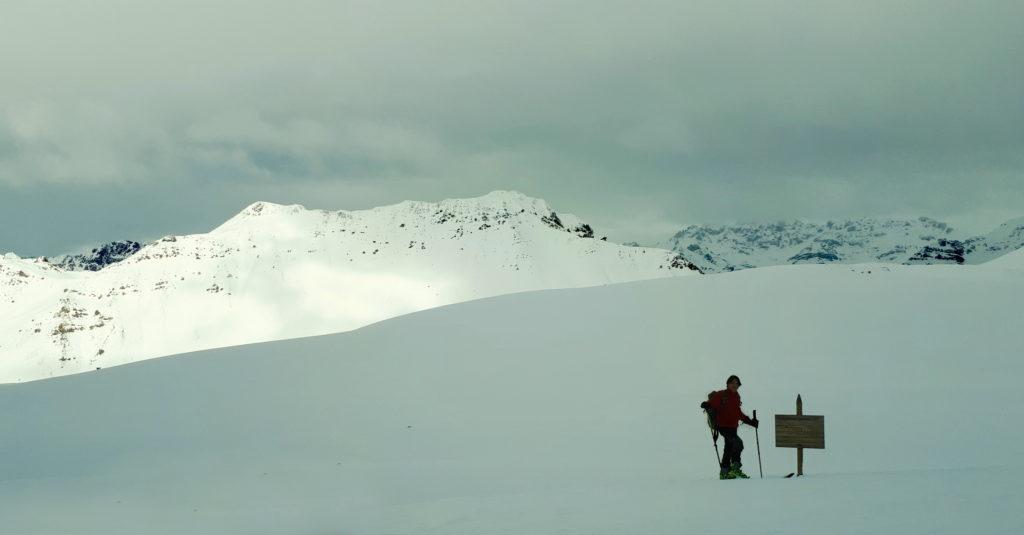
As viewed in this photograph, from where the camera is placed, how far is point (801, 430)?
1258 centimetres

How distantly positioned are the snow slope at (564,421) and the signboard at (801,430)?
70 cm

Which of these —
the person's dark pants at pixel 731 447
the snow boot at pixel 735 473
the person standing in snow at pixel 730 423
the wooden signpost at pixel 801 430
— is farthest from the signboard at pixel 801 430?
the snow boot at pixel 735 473

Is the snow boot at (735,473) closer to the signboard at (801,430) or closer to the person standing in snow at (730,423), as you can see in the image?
the person standing in snow at (730,423)

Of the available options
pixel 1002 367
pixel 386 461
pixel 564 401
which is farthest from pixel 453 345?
pixel 1002 367

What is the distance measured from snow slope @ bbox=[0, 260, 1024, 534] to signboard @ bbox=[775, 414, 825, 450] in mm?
703

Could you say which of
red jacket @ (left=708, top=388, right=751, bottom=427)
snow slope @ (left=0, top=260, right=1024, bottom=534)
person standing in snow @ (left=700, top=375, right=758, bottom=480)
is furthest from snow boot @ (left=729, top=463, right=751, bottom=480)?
red jacket @ (left=708, top=388, right=751, bottom=427)

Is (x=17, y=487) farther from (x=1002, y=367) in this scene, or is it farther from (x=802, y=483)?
(x=1002, y=367)

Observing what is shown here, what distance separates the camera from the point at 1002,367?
70.5ft

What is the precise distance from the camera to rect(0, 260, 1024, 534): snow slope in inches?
408

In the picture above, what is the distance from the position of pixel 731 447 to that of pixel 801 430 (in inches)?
48.5

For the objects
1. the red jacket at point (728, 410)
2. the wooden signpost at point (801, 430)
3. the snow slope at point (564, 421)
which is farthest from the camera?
the red jacket at point (728, 410)

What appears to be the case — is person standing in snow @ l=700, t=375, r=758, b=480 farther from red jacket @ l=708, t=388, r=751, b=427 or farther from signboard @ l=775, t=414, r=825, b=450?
signboard @ l=775, t=414, r=825, b=450

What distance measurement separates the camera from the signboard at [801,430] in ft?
41.1

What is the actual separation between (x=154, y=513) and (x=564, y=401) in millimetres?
10956
